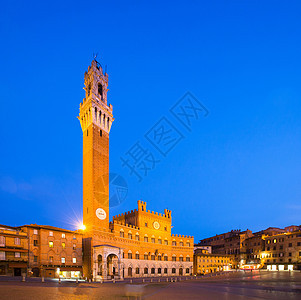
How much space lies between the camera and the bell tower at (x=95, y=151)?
57500 millimetres

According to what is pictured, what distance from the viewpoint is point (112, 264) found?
189 feet

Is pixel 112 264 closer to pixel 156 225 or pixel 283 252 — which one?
pixel 156 225

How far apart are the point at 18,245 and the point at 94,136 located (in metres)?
26.4

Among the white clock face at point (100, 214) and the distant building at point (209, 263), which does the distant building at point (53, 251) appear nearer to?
the white clock face at point (100, 214)

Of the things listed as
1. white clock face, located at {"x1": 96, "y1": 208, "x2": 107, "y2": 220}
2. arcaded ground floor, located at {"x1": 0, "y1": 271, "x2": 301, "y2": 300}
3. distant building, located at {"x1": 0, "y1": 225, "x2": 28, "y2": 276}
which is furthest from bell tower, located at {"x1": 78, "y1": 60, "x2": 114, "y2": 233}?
arcaded ground floor, located at {"x1": 0, "y1": 271, "x2": 301, "y2": 300}

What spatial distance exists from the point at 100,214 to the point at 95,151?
13.4 m

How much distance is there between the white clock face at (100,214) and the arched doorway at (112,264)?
306 inches

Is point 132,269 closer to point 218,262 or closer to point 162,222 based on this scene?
point 162,222

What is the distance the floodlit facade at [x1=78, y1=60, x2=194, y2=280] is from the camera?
55062mm

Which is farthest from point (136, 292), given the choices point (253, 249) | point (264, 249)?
point (253, 249)

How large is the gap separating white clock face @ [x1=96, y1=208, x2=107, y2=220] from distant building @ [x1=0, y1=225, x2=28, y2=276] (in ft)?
47.9

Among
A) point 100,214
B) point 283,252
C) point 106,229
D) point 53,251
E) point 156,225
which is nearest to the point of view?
point 53,251

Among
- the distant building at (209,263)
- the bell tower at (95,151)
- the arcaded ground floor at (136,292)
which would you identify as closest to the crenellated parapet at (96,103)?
the bell tower at (95,151)

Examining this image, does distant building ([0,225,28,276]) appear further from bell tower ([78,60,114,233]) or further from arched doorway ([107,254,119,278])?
arched doorway ([107,254,119,278])
